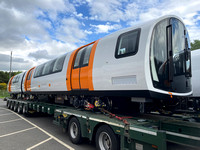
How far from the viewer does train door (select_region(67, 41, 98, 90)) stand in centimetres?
497

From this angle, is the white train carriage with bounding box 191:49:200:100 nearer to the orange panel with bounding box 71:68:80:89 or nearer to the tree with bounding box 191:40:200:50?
the orange panel with bounding box 71:68:80:89

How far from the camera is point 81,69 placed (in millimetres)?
5332

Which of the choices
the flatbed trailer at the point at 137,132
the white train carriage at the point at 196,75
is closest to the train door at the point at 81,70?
the flatbed trailer at the point at 137,132

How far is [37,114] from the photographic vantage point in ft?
35.1

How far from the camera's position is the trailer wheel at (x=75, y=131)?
5.06 m

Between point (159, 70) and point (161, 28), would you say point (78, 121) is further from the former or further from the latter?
point (161, 28)

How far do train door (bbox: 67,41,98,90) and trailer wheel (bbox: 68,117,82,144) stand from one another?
42.5 inches

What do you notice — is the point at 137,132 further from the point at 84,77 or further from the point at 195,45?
the point at 195,45

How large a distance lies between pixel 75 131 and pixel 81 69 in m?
2.00

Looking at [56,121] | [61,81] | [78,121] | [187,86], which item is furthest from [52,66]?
[187,86]

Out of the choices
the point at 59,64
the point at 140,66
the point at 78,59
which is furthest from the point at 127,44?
the point at 59,64

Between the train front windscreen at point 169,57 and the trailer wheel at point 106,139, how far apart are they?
148 centimetres

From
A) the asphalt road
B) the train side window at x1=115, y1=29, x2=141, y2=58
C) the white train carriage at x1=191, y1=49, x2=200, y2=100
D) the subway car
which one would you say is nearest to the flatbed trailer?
the asphalt road

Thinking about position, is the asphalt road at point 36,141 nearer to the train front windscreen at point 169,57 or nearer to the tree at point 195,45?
the train front windscreen at point 169,57
